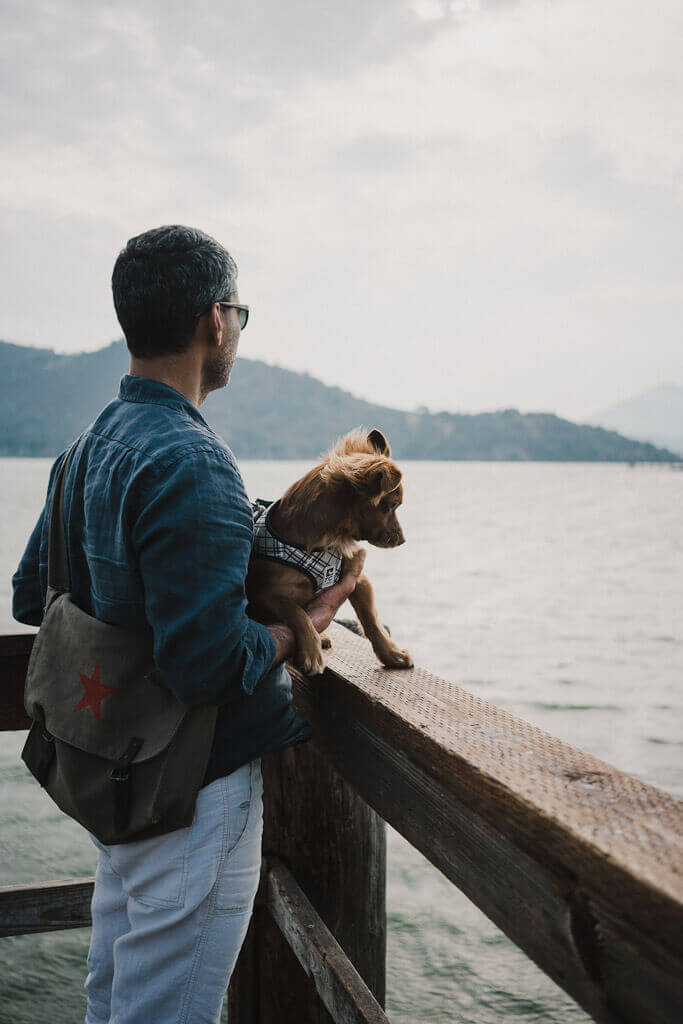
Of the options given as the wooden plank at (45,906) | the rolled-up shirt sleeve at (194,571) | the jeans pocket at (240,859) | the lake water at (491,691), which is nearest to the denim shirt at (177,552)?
the rolled-up shirt sleeve at (194,571)

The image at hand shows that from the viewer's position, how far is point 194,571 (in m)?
1.44

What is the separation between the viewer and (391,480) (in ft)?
7.12

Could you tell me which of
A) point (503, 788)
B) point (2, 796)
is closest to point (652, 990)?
point (503, 788)

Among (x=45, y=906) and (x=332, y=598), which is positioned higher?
(x=332, y=598)

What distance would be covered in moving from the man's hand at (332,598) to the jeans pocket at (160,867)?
662 mm

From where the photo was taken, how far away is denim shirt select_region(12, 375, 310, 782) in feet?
4.74

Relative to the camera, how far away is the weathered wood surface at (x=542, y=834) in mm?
881

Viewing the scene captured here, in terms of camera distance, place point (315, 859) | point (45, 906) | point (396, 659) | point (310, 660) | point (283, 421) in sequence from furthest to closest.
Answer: point (283, 421) < point (45, 906) < point (315, 859) < point (396, 659) < point (310, 660)

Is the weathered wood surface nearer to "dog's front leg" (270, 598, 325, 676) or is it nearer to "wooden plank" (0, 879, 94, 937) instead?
"dog's front leg" (270, 598, 325, 676)

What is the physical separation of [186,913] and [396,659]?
2.69 ft

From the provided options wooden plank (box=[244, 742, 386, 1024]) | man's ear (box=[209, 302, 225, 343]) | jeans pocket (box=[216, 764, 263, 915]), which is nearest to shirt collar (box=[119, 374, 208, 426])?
man's ear (box=[209, 302, 225, 343])

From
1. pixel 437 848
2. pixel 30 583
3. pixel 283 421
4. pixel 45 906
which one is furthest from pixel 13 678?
pixel 283 421

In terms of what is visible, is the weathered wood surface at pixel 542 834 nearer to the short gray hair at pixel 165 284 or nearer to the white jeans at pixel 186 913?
the white jeans at pixel 186 913

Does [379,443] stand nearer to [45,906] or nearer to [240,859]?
[240,859]
